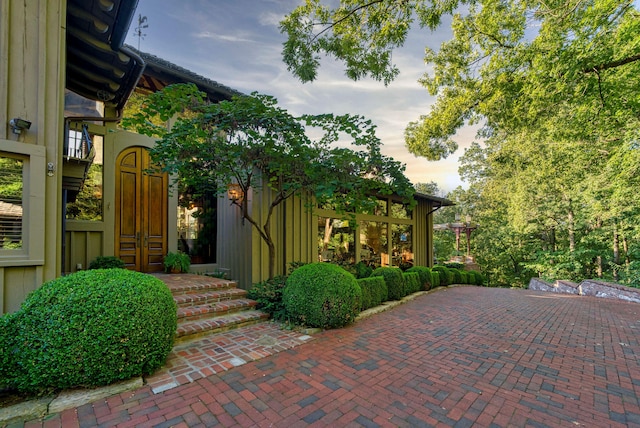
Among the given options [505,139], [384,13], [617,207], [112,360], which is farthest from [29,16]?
[505,139]

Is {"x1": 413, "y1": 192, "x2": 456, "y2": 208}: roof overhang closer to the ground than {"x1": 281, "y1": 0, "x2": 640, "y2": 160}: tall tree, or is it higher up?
closer to the ground

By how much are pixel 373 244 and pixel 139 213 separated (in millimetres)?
6715

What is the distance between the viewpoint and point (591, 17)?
5.01 metres

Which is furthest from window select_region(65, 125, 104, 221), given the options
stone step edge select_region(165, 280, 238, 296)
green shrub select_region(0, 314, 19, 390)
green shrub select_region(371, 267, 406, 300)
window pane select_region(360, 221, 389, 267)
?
window pane select_region(360, 221, 389, 267)

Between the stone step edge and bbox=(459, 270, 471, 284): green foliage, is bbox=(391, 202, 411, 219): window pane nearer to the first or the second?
bbox=(459, 270, 471, 284): green foliage

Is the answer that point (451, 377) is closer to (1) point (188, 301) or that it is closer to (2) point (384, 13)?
(1) point (188, 301)

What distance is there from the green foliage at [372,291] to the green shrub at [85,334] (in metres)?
3.64

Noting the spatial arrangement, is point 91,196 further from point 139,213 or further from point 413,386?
point 413,386

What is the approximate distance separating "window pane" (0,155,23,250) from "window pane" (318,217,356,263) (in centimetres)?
553

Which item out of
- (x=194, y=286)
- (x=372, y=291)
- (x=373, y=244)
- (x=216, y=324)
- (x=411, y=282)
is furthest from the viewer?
(x=373, y=244)

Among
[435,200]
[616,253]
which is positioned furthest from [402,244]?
[616,253]

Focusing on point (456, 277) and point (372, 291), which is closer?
point (372, 291)

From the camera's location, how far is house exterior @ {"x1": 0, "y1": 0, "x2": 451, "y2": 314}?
2.90 meters

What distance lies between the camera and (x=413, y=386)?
8.93ft
